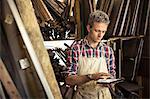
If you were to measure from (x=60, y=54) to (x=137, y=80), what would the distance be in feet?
3.02

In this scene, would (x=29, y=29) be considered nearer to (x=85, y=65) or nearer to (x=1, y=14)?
(x=1, y=14)

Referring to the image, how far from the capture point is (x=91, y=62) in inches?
77.1

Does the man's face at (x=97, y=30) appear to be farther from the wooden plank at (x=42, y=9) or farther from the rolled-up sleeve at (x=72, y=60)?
the wooden plank at (x=42, y=9)

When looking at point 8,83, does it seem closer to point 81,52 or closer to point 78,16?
point 81,52

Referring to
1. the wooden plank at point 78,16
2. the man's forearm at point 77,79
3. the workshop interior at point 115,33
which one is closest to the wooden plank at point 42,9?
the workshop interior at point 115,33

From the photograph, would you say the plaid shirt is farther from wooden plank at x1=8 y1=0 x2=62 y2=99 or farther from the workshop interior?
the workshop interior

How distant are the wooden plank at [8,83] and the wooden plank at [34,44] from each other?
18 centimetres

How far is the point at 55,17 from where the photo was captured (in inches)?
130

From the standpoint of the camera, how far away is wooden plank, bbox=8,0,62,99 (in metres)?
1.78

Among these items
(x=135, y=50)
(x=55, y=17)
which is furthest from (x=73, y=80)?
(x=55, y=17)

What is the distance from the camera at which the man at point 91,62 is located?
1860 millimetres

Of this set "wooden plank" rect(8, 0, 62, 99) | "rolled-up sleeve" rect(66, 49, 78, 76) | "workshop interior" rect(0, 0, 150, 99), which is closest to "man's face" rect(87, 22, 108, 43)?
"rolled-up sleeve" rect(66, 49, 78, 76)

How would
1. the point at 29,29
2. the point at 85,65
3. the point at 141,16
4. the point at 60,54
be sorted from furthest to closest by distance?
the point at 60,54
the point at 141,16
the point at 85,65
the point at 29,29

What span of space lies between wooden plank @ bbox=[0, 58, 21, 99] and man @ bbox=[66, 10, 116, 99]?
0.35 meters
